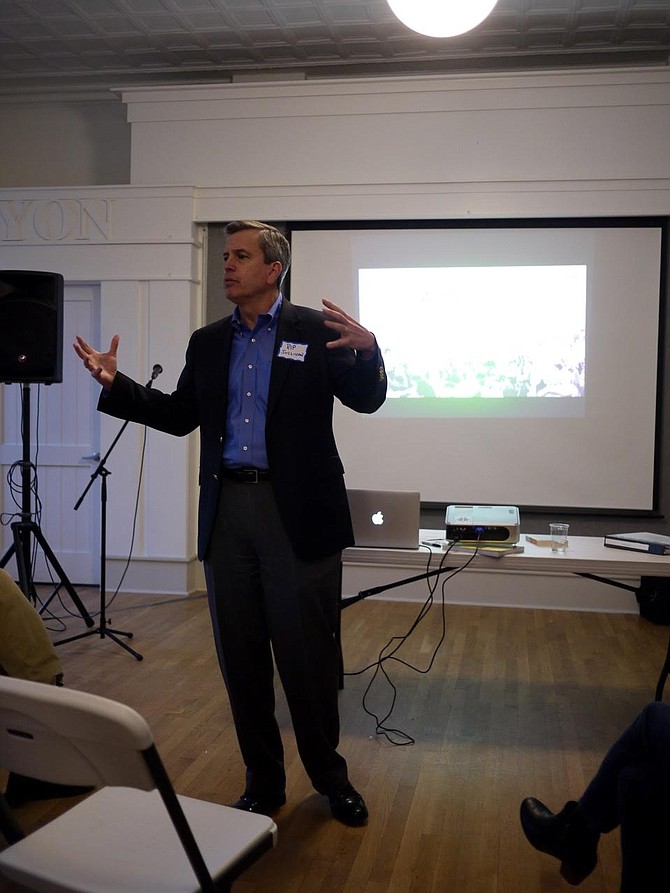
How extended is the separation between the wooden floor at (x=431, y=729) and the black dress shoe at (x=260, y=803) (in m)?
0.04

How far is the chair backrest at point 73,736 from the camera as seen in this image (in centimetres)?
113

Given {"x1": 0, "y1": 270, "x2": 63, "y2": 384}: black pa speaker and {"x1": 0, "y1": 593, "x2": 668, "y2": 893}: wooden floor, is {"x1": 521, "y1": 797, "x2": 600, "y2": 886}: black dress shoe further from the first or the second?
{"x1": 0, "y1": 270, "x2": 63, "y2": 384}: black pa speaker

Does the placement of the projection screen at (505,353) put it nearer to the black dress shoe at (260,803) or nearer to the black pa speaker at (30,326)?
Result: the black pa speaker at (30,326)

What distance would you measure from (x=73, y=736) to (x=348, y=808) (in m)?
1.64

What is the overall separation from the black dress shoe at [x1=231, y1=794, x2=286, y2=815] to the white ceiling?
4.67m

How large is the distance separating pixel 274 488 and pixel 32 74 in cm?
547

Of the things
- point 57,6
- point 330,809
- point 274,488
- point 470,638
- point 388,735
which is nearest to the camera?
point 274,488

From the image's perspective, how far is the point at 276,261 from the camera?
2574mm

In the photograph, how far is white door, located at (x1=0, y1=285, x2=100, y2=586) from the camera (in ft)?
20.5

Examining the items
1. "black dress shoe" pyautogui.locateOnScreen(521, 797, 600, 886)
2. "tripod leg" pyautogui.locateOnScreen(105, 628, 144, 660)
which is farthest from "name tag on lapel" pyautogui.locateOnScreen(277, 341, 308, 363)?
"tripod leg" pyautogui.locateOnScreen(105, 628, 144, 660)

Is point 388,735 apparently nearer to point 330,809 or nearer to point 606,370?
point 330,809

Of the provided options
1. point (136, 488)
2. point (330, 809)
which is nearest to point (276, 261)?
point (330, 809)

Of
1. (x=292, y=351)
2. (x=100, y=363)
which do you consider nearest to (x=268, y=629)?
(x=292, y=351)

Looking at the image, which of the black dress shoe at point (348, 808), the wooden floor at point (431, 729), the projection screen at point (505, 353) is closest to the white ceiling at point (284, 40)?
the projection screen at point (505, 353)
